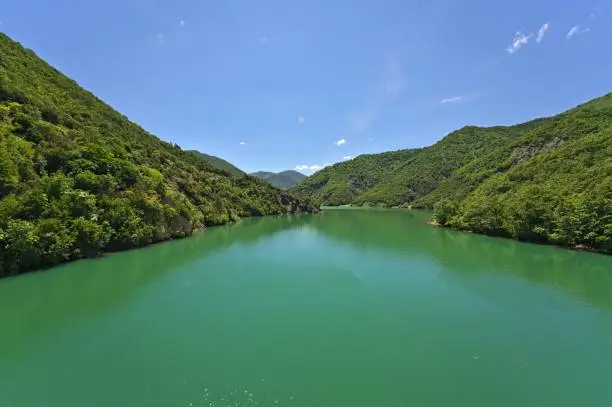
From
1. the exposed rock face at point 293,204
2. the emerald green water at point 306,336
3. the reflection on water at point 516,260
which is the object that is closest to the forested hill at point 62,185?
the emerald green water at point 306,336

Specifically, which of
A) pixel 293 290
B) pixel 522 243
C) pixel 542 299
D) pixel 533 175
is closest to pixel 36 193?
pixel 293 290

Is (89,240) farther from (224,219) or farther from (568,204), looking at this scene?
(568,204)

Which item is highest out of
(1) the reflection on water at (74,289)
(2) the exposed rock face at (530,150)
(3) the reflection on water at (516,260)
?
(2) the exposed rock face at (530,150)

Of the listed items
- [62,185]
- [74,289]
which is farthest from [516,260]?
[62,185]

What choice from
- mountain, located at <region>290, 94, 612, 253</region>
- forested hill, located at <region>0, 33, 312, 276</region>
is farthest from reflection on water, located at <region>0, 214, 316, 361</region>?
mountain, located at <region>290, 94, 612, 253</region>

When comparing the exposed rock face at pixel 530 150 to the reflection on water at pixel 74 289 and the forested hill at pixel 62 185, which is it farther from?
the reflection on water at pixel 74 289

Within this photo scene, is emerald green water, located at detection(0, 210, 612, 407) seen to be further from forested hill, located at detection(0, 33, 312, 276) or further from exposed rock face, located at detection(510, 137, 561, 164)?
exposed rock face, located at detection(510, 137, 561, 164)
